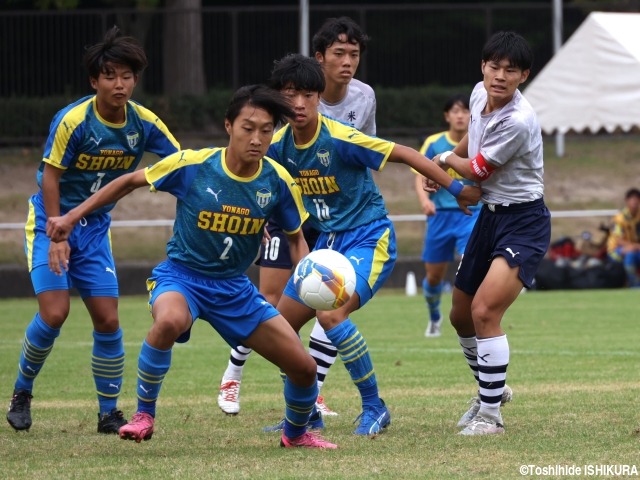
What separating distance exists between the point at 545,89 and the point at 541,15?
10196 millimetres

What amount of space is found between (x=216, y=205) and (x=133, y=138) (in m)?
1.32

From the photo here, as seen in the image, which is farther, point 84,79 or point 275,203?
point 84,79

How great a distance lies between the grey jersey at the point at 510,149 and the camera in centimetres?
690

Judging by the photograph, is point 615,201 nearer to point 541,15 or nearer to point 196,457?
point 541,15

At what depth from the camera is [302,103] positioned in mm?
7027

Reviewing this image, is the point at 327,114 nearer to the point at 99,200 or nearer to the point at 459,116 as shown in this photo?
the point at 99,200

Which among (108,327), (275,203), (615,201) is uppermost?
(275,203)

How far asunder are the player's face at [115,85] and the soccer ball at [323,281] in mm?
1542

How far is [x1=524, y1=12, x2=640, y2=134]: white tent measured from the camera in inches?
683

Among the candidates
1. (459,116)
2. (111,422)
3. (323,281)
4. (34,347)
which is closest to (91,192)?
(34,347)

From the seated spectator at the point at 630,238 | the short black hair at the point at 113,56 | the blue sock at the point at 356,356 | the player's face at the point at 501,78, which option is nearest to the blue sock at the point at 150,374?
the blue sock at the point at 356,356

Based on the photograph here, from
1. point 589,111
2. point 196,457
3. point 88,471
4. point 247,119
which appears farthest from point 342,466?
point 589,111

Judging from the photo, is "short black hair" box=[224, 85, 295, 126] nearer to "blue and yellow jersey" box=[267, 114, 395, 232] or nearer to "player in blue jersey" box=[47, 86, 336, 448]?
"player in blue jersey" box=[47, 86, 336, 448]

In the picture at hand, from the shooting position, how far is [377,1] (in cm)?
3073
